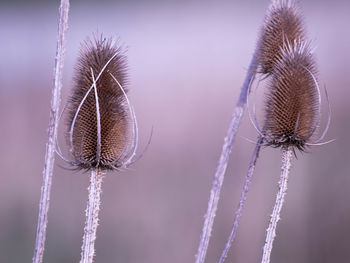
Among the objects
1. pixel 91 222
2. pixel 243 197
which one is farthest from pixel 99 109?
pixel 243 197

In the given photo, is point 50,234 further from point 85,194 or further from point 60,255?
point 85,194

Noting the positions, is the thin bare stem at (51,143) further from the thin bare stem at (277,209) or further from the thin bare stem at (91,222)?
the thin bare stem at (277,209)

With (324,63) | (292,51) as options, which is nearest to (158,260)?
(324,63)

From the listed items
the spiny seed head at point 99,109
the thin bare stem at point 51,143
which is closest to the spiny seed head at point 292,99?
the spiny seed head at point 99,109

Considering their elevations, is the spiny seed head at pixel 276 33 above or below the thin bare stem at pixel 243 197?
above

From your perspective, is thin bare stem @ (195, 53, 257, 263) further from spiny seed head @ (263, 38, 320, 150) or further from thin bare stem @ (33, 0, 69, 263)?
thin bare stem @ (33, 0, 69, 263)

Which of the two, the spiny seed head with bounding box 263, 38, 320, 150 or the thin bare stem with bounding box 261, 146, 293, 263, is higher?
the spiny seed head with bounding box 263, 38, 320, 150

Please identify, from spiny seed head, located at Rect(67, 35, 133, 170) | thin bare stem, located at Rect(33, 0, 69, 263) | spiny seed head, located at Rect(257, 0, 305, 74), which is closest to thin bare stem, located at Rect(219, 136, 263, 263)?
spiny seed head, located at Rect(257, 0, 305, 74)
